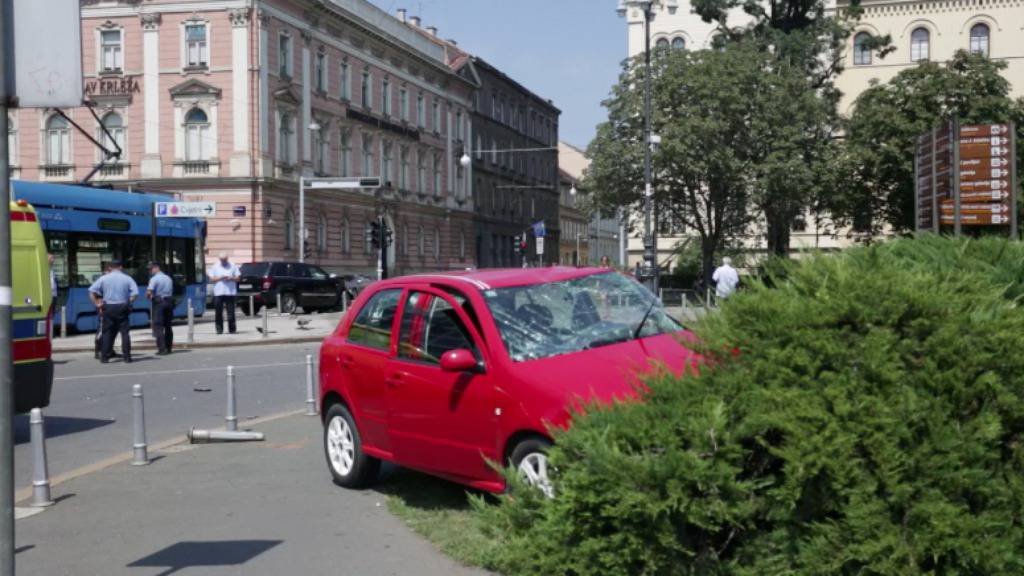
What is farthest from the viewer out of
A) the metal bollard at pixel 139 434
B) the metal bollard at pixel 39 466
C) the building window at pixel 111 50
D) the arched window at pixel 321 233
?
the arched window at pixel 321 233

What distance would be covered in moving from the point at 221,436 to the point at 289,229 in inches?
1667

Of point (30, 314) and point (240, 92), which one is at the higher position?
point (240, 92)

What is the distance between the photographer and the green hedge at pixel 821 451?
3541mm

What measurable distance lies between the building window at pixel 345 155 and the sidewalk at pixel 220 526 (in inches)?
1948

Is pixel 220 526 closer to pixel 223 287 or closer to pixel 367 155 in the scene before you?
pixel 223 287

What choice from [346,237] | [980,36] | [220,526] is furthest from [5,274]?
[980,36]

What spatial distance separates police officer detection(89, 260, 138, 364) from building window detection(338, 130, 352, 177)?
128ft

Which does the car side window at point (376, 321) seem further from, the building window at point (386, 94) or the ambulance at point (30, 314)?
the building window at point (386, 94)

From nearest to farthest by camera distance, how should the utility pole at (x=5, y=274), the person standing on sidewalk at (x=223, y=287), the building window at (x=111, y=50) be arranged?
the utility pole at (x=5, y=274)
the person standing on sidewalk at (x=223, y=287)
the building window at (x=111, y=50)

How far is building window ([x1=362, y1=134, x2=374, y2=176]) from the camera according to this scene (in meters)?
Answer: 60.5

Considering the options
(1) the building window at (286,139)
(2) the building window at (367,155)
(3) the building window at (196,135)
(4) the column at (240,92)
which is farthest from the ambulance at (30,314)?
(2) the building window at (367,155)

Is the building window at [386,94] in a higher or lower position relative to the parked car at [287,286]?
higher

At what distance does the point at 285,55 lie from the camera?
51406mm

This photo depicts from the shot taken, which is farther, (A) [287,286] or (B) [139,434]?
(A) [287,286]
